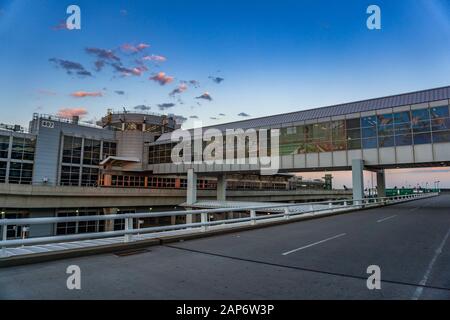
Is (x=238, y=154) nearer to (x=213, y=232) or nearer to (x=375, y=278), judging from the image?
(x=213, y=232)

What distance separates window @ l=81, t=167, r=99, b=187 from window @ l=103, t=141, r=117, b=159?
176 inches

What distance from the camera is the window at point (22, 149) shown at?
50.4 meters

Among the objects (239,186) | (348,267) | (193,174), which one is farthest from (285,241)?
(239,186)

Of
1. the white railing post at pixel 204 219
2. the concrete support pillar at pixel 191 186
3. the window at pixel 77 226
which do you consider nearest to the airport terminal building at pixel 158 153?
the window at pixel 77 226

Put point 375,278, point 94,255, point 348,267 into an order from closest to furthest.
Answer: point 375,278 < point 348,267 < point 94,255

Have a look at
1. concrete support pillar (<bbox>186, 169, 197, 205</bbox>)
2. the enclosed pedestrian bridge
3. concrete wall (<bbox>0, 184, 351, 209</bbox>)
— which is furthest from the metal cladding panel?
concrete wall (<bbox>0, 184, 351, 209</bbox>)

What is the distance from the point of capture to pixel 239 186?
289 ft

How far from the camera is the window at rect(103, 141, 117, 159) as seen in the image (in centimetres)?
6231

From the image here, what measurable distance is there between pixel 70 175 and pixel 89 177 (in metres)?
3.52

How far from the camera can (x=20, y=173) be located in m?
50.8

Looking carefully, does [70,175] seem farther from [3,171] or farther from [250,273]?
[250,273]

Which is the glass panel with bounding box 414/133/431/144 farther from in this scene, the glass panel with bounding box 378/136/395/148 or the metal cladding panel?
the metal cladding panel

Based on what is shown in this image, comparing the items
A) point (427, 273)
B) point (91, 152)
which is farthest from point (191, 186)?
point (427, 273)
